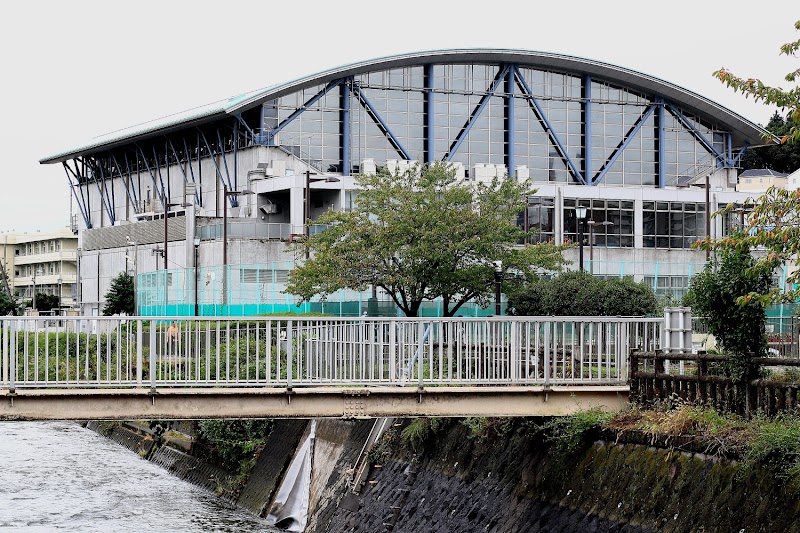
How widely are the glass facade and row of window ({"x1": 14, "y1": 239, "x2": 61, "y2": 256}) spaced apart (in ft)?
211

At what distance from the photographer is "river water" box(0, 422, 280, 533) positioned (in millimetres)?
25703

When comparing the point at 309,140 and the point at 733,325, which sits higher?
the point at 309,140

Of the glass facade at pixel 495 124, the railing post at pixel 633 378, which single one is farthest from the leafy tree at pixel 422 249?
the glass facade at pixel 495 124

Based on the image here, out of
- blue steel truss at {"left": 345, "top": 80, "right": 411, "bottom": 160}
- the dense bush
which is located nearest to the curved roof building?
blue steel truss at {"left": 345, "top": 80, "right": 411, "bottom": 160}

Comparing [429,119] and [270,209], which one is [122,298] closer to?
[270,209]

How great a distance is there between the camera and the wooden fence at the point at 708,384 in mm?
15234

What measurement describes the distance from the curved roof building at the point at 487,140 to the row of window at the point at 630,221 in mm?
83

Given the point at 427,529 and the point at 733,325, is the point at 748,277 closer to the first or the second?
the point at 733,325

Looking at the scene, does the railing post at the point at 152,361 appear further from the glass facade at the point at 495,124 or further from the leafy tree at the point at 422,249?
the glass facade at the point at 495,124

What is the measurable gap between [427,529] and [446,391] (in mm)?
3474

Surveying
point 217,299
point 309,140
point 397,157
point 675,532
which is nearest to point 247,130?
point 309,140

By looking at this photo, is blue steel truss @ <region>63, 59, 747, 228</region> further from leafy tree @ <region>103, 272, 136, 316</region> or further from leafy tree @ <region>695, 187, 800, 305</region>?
leafy tree @ <region>695, 187, 800, 305</region>

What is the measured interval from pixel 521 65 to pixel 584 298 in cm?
4160

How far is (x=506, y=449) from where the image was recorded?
1962 centimetres
